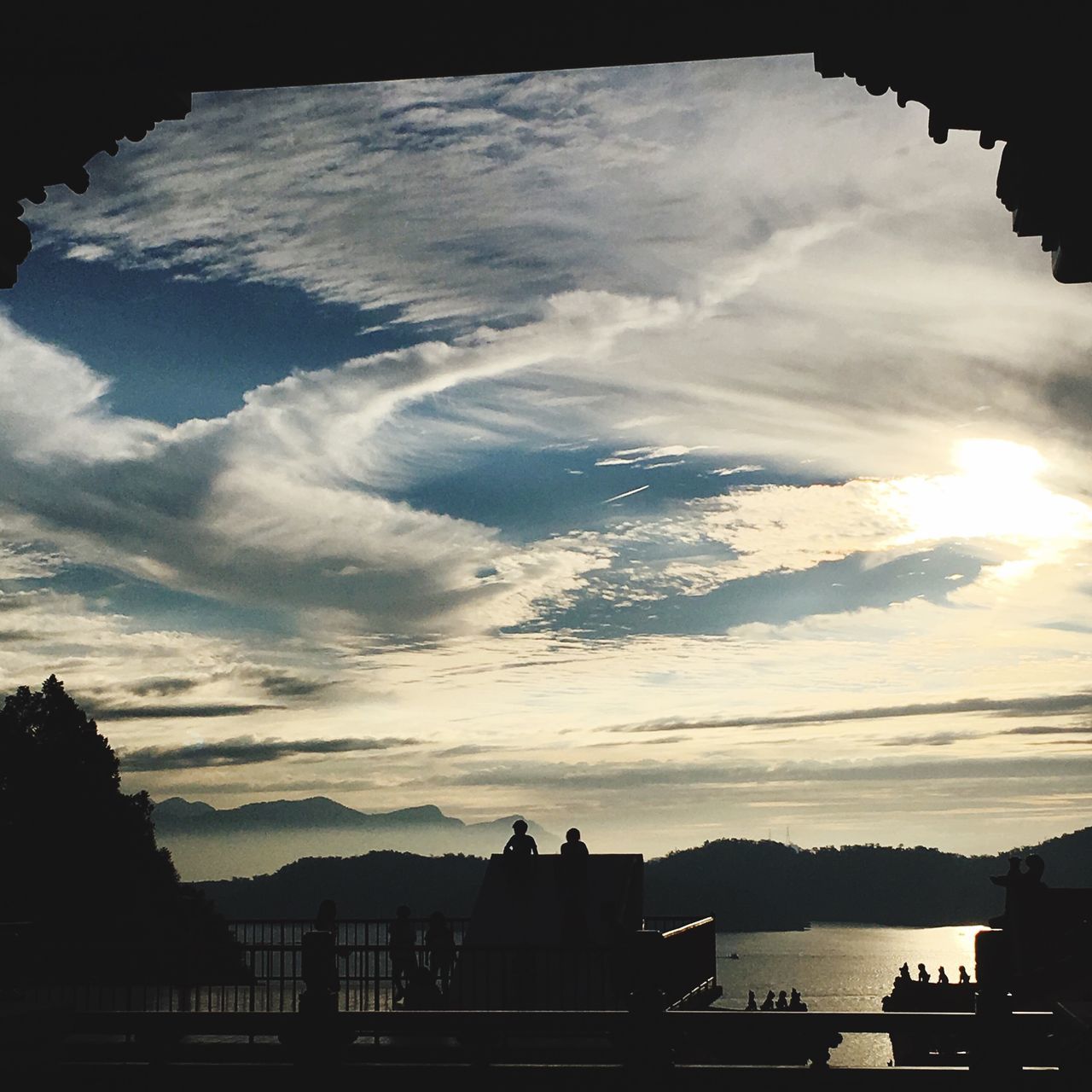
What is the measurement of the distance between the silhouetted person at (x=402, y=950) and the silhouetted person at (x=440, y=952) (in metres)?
0.28

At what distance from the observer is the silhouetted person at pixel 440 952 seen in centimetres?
1884

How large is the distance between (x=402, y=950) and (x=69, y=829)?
2125 inches

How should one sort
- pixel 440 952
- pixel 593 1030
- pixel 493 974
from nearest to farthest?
pixel 593 1030 → pixel 440 952 → pixel 493 974

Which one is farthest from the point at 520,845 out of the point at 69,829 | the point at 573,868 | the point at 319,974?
the point at 69,829

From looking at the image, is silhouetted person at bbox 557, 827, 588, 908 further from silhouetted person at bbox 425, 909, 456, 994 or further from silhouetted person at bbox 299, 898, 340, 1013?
silhouetted person at bbox 299, 898, 340, 1013

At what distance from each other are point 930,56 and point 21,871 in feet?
220

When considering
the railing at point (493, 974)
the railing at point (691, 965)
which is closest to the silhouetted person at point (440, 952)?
the railing at point (493, 974)

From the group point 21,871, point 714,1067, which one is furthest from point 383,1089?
point 21,871

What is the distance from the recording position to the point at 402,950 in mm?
18344

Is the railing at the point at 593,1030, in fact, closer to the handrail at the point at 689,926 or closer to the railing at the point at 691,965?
the handrail at the point at 689,926

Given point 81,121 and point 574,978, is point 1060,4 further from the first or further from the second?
point 574,978

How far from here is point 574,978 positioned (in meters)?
16.4

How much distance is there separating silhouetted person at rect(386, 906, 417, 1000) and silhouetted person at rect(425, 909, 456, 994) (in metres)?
0.28

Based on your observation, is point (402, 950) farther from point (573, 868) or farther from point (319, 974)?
point (319, 974)
